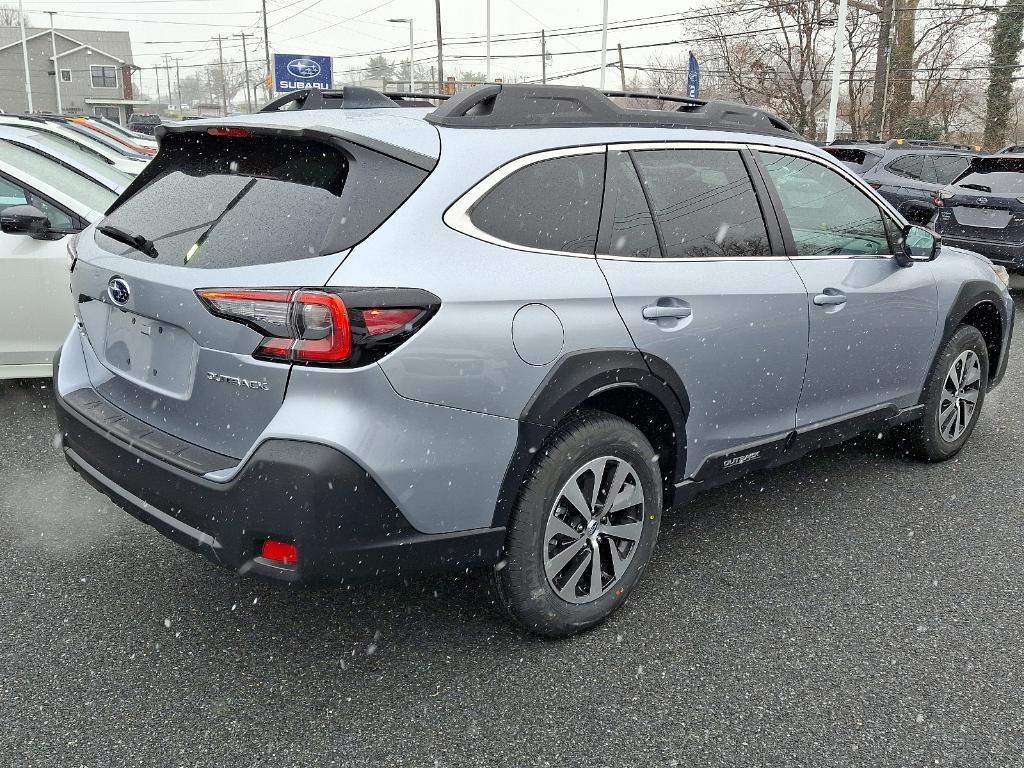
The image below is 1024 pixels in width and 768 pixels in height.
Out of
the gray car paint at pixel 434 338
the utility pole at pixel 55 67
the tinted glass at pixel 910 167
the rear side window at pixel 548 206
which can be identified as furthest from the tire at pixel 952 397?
the utility pole at pixel 55 67

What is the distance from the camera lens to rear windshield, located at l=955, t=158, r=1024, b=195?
1037cm

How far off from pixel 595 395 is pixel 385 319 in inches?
31.6

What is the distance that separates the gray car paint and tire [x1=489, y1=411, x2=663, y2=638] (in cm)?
20

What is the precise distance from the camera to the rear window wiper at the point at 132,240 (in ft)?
9.16

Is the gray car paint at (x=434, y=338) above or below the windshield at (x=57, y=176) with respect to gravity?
below

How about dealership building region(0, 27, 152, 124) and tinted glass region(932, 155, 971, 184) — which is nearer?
tinted glass region(932, 155, 971, 184)

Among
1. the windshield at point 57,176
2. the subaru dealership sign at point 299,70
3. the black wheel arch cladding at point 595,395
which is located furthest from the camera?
the subaru dealership sign at point 299,70

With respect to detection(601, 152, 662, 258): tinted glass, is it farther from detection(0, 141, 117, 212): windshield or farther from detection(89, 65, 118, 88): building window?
detection(89, 65, 118, 88): building window

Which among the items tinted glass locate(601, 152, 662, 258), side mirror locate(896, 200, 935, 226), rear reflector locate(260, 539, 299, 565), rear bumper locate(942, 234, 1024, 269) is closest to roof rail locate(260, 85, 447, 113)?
tinted glass locate(601, 152, 662, 258)

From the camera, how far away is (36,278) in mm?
5316

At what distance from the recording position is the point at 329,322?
7.63ft

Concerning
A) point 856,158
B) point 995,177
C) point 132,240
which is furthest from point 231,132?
point 856,158

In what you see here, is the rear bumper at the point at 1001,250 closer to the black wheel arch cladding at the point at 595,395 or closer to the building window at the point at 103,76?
the black wheel arch cladding at the point at 595,395

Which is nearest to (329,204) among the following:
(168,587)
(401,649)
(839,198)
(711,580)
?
(401,649)
